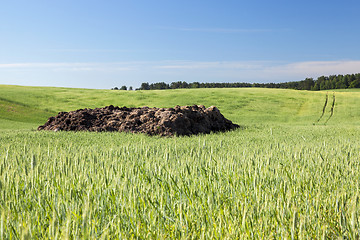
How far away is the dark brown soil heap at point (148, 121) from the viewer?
958 centimetres

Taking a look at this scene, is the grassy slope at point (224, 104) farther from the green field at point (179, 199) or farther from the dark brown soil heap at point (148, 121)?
the green field at point (179, 199)

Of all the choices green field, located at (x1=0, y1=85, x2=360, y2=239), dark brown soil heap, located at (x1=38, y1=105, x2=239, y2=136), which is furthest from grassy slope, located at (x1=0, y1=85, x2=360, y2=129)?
green field, located at (x1=0, y1=85, x2=360, y2=239)

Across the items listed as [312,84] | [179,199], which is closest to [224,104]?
[179,199]

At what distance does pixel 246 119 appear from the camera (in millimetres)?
22203

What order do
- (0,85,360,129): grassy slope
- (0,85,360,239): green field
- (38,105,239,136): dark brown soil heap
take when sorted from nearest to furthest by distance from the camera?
(0,85,360,239): green field, (38,105,239,136): dark brown soil heap, (0,85,360,129): grassy slope

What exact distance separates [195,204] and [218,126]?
9575 mm

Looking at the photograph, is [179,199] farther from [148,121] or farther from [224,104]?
[224,104]

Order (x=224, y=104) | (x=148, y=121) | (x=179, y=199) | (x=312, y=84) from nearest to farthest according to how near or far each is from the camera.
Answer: (x=179, y=199) < (x=148, y=121) < (x=224, y=104) < (x=312, y=84)

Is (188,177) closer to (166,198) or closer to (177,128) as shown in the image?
(166,198)

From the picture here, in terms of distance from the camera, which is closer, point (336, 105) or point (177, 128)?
point (177, 128)

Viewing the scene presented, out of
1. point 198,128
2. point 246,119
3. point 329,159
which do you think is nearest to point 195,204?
point 329,159

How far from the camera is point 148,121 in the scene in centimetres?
999

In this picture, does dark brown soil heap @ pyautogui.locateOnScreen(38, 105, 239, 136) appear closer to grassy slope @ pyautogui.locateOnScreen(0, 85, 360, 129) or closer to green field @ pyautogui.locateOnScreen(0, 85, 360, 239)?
green field @ pyautogui.locateOnScreen(0, 85, 360, 239)

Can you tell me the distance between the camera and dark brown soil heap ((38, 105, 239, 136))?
9.58m
